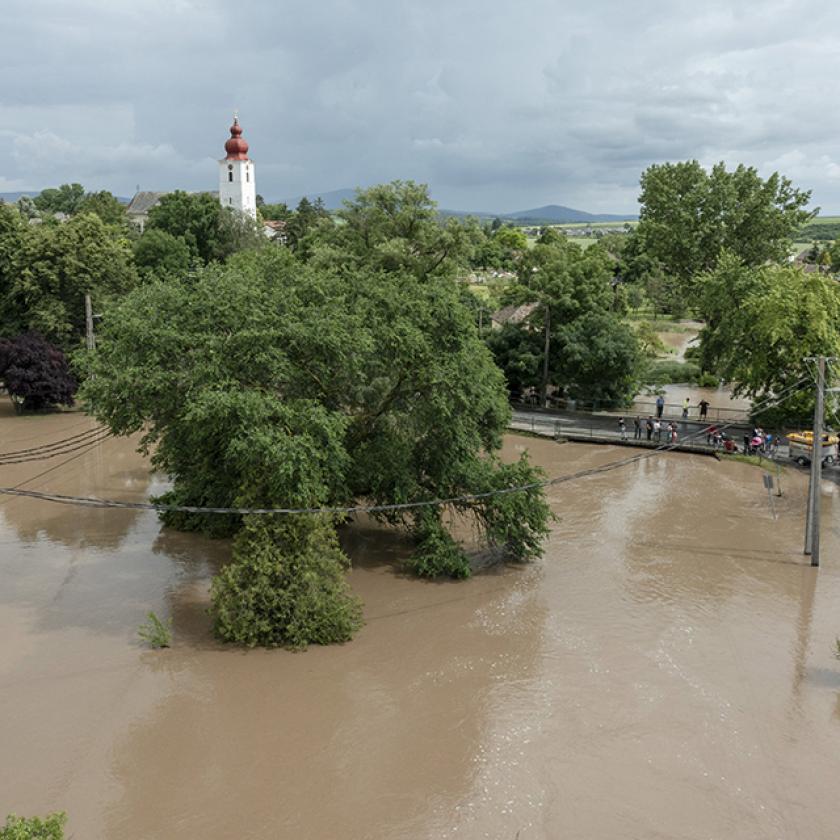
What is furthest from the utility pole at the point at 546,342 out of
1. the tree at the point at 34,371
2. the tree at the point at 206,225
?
the tree at the point at 206,225

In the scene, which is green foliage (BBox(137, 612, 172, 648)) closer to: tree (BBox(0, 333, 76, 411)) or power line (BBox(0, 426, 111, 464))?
power line (BBox(0, 426, 111, 464))

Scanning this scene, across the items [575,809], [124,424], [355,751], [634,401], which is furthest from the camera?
[634,401]

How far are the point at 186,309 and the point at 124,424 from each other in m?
3.00

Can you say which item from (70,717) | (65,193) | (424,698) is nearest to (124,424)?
(70,717)

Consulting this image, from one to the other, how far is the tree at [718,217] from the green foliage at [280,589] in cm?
3732

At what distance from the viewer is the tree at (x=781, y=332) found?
31969 mm

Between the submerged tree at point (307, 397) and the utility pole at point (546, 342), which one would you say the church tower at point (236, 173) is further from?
the submerged tree at point (307, 397)

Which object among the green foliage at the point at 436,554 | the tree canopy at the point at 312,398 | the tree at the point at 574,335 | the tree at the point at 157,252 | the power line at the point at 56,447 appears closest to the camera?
the tree canopy at the point at 312,398

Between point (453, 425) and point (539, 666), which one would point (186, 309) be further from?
point (539, 666)

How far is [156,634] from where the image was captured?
56.5 ft

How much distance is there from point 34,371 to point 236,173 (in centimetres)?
6273

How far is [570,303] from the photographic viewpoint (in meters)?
38.3

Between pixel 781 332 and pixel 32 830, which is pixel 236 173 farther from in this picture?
pixel 32 830

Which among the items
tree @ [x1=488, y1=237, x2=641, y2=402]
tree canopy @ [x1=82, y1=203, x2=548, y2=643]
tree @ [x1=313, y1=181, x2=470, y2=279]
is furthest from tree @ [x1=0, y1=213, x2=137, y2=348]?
tree canopy @ [x1=82, y1=203, x2=548, y2=643]
